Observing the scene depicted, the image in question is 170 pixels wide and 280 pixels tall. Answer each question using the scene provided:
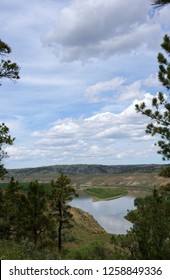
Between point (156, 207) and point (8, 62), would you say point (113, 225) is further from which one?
point (8, 62)

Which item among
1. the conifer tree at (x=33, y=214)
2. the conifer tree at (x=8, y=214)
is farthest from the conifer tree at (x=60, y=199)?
the conifer tree at (x=8, y=214)

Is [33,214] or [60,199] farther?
[60,199]

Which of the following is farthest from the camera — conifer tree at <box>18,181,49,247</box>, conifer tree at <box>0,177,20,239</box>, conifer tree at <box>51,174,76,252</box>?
conifer tree at <box>51,174,76,252</box>

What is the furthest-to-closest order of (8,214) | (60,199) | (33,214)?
(60,199) < (33,214) < (8,214)

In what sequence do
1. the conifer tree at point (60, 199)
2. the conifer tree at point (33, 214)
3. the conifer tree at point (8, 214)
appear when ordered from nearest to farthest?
the conifer tree at point (8, 214)
the conifer tree at point (33, 214)
the conifer tree at point (60, 199)

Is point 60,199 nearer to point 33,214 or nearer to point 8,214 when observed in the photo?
point 33,214

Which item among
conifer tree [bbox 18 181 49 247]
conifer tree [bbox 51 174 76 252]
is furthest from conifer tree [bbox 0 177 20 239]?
conifer tree [bbox 51 174 76 252]

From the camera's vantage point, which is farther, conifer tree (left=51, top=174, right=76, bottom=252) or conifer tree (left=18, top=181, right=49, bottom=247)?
conifer tree (left=51, top=174, right=76, bottom=252)

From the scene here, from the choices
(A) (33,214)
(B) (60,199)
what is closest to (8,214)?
(A) (33,214)

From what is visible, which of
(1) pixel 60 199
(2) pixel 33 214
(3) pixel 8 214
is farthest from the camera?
(1) pixel 60 199

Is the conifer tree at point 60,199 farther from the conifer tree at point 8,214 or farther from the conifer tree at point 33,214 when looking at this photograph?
the conifer tree at point 8,214

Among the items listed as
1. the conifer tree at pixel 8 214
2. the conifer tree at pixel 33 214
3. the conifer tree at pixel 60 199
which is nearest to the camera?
the conifer tree at pixel 8 214

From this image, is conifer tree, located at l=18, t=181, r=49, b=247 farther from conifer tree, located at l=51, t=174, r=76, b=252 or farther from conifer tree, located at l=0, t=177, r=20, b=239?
conifer tree, located at l=51, t=174, r=76, b=252
